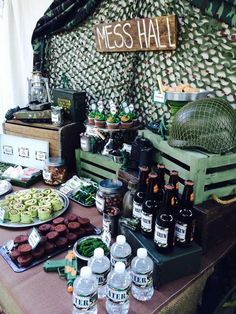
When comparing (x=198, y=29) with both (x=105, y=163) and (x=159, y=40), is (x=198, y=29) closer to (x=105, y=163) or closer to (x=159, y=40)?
(x=159, y=40)

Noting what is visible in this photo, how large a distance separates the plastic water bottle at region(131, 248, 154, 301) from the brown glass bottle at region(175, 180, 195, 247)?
149 millimetres

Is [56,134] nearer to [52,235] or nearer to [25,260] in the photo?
[52,235]

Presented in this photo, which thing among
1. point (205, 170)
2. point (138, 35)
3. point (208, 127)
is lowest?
point (205, 170)

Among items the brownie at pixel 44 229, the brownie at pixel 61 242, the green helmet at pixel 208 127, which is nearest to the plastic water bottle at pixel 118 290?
the brownie at pixel 61 242

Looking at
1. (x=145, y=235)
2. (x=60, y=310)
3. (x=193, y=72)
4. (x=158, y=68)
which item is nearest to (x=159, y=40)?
(x=158, y=68)

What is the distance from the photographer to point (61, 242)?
4.06ft

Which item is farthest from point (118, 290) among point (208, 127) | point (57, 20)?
point (57, 20)

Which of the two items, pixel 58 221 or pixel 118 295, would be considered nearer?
pixel 118 295

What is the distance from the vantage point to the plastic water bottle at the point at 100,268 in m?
0.97

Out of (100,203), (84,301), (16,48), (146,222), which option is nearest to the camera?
(84,301)

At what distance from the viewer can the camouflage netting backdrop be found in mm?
1438

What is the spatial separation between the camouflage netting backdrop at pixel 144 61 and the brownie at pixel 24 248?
1076mm

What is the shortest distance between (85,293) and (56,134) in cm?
122

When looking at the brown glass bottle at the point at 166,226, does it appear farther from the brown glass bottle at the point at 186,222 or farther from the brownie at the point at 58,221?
the brownie at the point at 58,221
